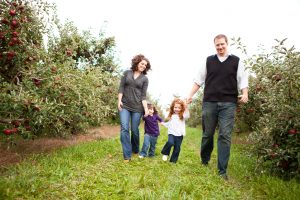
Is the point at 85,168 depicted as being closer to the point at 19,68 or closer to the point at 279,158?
the point at 19,68

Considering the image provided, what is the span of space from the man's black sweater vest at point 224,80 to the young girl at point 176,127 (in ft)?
4.62

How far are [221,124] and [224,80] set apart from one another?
2.75ft

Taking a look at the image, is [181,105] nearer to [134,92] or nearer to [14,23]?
[134,92]

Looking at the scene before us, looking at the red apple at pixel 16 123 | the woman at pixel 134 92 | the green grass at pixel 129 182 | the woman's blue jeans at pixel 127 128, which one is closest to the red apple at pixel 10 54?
the red apple at pixel 16 123

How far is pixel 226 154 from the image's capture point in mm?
5855

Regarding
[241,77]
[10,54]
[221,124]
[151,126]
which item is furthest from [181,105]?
[10,54]

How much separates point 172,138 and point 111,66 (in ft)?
39.1

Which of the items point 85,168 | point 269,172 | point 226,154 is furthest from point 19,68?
point 269,172

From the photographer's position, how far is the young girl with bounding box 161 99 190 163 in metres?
7.33

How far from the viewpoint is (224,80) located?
5941 mm

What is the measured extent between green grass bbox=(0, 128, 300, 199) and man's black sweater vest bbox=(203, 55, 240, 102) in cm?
147

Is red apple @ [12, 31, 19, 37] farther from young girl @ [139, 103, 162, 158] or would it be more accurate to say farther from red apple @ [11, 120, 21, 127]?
young girl @ [139, 103, 162, 158]

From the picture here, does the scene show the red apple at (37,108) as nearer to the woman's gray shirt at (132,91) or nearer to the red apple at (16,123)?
the red apple at (16,123)

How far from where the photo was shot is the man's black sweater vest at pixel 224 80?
5.92 meters
